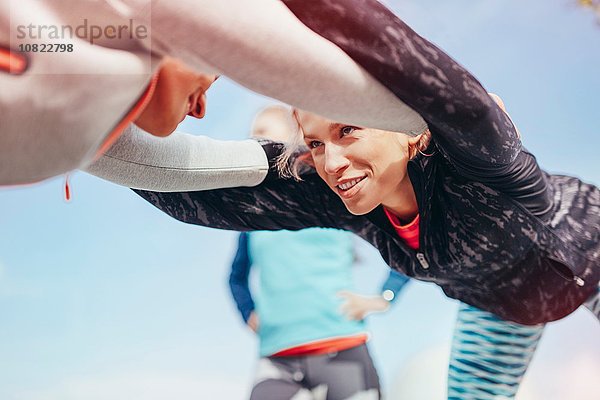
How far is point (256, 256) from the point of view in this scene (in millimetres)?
1578

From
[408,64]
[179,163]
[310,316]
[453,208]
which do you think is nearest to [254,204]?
[179,163]

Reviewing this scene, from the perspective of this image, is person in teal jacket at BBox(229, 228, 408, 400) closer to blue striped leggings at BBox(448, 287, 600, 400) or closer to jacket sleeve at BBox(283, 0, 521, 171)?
blue striped leggings at BBox(448, 287, 600, 400)

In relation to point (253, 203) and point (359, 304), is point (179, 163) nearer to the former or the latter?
point (253, 203)

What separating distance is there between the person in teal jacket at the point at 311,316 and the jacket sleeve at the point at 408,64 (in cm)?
89

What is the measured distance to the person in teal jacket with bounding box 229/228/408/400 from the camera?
1420 mm

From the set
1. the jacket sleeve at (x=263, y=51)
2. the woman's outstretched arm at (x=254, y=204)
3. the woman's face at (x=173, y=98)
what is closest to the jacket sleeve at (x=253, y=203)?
the woman's outstretched arm at (x=254, y=204)

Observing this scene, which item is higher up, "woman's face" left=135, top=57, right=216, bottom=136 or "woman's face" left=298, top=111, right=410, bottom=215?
"woman's face" left=135, top=57, right=216, bottom=136

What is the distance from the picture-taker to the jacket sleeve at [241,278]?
1626mm

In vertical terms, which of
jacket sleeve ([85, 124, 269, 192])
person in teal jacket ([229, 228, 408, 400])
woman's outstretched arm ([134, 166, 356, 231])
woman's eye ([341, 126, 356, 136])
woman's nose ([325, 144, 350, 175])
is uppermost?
woman's eye ([341, 126, 356, 136])

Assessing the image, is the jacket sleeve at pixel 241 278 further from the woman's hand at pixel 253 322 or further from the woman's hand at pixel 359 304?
the woman's hand at pixel 359 304

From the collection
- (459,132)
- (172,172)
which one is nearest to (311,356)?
(172,172)

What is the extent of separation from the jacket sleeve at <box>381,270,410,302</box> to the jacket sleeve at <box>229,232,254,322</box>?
32 centimetres

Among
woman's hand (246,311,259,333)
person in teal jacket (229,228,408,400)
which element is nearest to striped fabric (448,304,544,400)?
person in teal jacket (229,228,408,400)

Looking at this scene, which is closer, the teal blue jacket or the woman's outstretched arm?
the woman's outstretched arm
